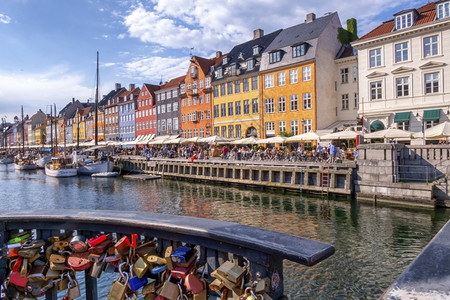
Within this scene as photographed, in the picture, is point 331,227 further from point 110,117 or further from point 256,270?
point 110,117

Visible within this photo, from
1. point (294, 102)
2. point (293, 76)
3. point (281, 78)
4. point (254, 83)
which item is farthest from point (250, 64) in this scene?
point (294, 102)

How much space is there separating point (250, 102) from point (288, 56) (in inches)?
307

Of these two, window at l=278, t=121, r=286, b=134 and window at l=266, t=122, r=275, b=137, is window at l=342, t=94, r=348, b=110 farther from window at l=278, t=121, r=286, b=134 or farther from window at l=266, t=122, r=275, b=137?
window at l=266, t=122, r=275, b=137

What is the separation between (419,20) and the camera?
30.6 metres

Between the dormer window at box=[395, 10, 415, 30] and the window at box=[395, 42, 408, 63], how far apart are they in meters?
1.62

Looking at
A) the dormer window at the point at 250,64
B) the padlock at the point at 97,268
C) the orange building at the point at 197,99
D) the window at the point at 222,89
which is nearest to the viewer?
the padlock at the point at 97,268

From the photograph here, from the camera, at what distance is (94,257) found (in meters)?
A: 3.09

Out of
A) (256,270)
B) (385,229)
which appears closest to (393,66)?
(385,229)

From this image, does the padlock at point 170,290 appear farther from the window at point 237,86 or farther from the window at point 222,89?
the window at point 222,89

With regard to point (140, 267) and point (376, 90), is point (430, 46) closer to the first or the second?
point (376, 90)

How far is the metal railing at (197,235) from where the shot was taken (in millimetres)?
2287

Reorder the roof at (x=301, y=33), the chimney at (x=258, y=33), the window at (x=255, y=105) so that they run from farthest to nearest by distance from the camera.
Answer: the chimney at (x=258, y=33) < the window at (x=255, y=105) < the roof at (x=301, y=33)

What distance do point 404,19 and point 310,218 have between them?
77.0 ft

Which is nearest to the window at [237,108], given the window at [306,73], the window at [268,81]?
the window at [268,81]
